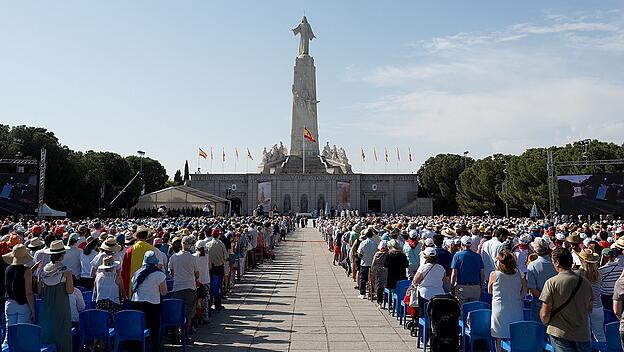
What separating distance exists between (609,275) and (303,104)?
304ft

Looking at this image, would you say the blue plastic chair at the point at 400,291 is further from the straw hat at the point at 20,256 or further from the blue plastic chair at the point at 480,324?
the straw hat at the point at 20,256

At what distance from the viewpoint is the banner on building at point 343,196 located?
91.2 meters

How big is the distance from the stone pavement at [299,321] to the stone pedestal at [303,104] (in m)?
81.4

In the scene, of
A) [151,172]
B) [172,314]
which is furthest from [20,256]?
[151,172]

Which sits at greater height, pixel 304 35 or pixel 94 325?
pixel 304 35

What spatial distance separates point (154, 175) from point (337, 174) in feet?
119

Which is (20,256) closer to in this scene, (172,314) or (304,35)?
(172,314)

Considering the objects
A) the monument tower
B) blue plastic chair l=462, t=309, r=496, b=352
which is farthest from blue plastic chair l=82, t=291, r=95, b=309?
the monument tower

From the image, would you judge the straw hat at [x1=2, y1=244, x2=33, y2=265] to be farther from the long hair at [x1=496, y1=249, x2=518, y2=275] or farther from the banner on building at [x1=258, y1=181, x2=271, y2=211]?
the banner on building at [x1=258, y1=181, x2=271, y2=211]

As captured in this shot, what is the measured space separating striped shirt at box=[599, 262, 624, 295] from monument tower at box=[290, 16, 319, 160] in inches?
3579

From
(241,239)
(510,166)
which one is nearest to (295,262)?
(241,239)

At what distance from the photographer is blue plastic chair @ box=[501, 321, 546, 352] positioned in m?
8.02

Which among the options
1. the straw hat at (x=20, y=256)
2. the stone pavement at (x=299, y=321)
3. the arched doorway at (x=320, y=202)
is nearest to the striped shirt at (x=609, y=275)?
the stone pavement at (x=299, y=321)

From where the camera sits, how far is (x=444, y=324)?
9.20 m
